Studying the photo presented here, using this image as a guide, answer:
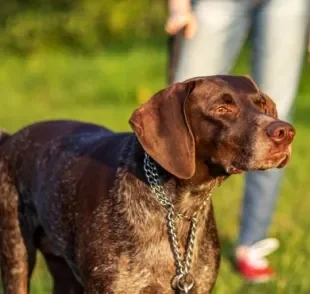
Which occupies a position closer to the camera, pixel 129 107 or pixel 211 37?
pixel 211 37

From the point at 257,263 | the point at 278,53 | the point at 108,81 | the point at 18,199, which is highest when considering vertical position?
the point at 278,53

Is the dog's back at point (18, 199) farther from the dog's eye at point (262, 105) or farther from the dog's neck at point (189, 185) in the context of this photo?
the dog's eye at point (262, 105)

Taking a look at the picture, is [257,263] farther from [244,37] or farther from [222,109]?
[222,109]

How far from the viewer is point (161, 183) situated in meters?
4.93

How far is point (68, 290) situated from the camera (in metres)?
5.98

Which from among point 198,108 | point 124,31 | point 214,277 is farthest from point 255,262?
point 124,31

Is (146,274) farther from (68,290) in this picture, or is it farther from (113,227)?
(68,290)

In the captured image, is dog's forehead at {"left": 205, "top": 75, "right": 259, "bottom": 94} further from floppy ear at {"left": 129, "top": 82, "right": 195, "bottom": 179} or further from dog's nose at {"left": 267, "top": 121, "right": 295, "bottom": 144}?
dog's nose at {"left": 267, "top": 121, "right": 295, "bottom": 144}

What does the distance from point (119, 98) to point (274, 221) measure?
33.3 feet

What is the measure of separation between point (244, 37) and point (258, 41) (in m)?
0.09

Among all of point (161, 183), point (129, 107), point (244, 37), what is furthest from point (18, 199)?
point (129, 107)

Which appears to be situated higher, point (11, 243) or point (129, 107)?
point (11, 243)

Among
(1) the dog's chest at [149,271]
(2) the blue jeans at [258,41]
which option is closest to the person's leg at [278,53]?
(2) the blue jeans at [258,41]

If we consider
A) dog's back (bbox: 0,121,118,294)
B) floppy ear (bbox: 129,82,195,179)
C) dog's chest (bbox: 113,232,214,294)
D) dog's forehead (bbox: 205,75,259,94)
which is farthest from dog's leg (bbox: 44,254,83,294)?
dog's forehead (bbox: 205,75,259,94)
